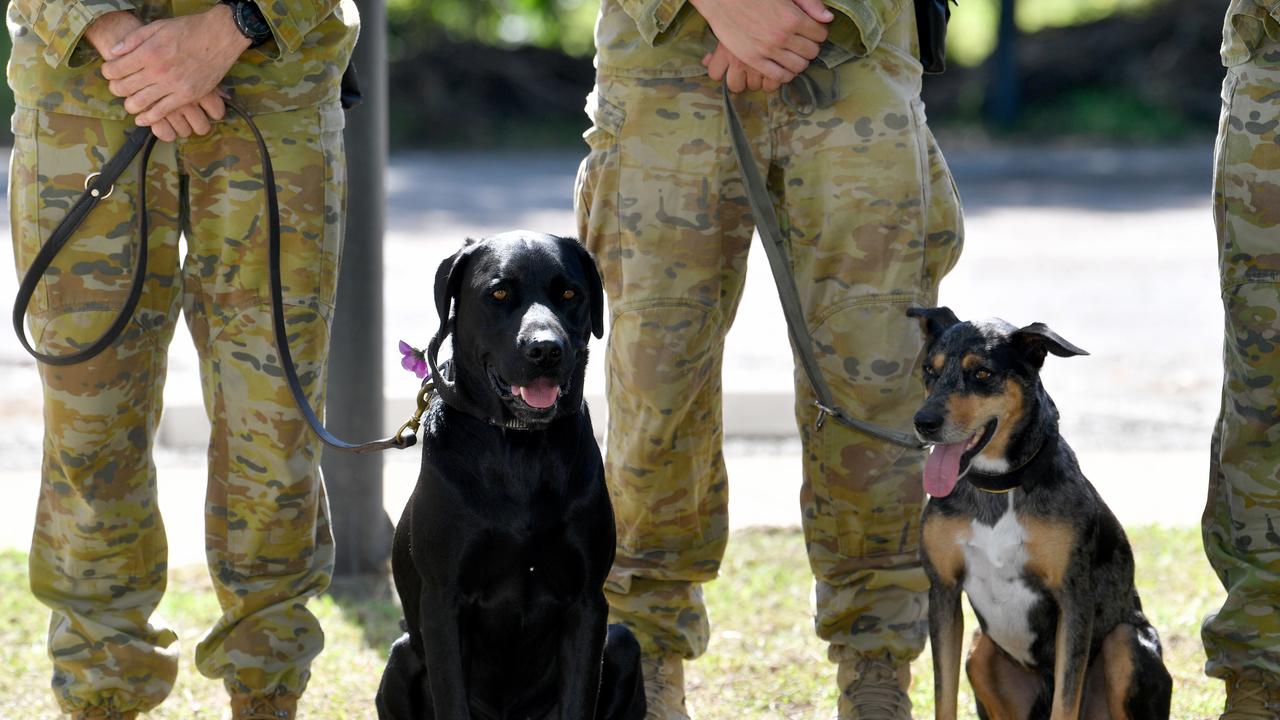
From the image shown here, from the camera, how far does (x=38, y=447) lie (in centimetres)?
657

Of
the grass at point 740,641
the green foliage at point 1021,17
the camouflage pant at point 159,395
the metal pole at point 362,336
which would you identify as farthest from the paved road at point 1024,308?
the green foliage at point 1021,17

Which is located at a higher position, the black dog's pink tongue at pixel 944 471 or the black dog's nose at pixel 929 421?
the black dog's nose at pixel 929 421

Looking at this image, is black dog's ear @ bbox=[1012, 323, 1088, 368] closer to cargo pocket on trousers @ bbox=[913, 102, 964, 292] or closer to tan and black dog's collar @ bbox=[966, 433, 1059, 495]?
tan and black dog's collar @ bbox=[966, 433, 1059, 495]

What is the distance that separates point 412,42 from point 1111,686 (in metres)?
16.0

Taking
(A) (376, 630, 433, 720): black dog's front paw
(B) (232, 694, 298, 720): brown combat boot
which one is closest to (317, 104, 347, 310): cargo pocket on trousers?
(A) (376, 630, 433, 720): black dog's front paw

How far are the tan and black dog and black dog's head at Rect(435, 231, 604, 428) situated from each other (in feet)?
2.55

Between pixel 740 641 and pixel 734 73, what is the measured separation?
179 centimetres

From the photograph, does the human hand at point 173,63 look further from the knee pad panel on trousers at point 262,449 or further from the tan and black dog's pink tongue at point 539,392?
the tan and black dog's pink tongue at point 539,392

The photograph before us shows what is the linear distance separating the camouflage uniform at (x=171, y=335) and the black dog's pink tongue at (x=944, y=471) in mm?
1452

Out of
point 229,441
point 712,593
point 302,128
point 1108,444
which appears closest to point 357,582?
point 712,593

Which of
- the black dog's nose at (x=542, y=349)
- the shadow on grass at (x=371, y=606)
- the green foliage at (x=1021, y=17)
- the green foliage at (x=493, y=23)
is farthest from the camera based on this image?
the green foliage at (x=1021, y=17)

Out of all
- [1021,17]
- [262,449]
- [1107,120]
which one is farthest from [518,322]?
[1021,17]

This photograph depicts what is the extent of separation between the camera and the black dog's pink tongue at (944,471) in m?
3.37

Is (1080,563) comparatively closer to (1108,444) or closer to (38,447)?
(1108,444)
